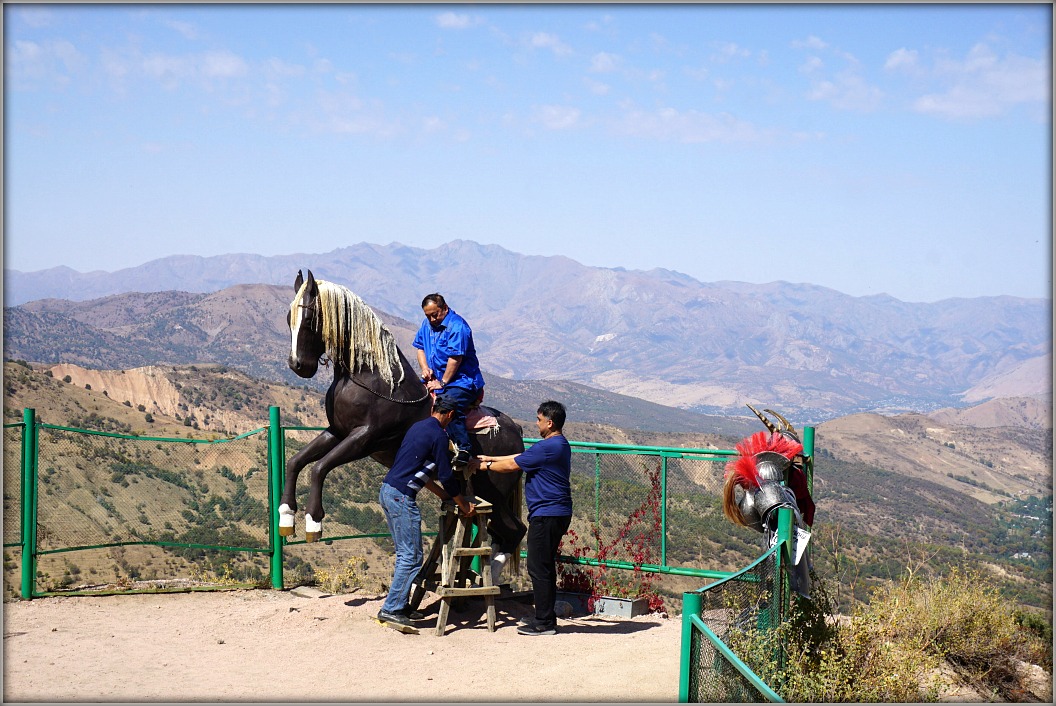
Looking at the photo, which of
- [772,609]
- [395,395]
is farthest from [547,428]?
[772,609]

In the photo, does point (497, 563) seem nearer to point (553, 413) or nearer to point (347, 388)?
point (553, 413)

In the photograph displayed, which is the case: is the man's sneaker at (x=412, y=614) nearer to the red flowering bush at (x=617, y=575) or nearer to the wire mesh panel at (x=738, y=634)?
the red flowering bush at (x=617, y=575)

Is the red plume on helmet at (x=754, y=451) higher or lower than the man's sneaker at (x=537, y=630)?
higher

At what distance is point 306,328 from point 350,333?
0.41 m

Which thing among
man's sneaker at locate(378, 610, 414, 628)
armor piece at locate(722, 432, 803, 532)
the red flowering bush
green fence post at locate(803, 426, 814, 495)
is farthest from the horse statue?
green fence post at locate(803, 426, 814, 495)

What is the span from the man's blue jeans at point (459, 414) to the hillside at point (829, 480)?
3373mm

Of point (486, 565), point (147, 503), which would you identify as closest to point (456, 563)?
point (486, 565)

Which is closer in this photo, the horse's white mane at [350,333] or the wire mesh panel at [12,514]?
the horse's white mane at [350,333]

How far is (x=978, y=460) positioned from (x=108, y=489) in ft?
412

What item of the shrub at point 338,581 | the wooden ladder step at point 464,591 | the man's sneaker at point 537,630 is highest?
the wooden ladder step at point 464,591

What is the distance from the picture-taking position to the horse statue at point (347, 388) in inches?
365

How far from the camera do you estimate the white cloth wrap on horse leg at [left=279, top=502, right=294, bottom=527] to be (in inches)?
370

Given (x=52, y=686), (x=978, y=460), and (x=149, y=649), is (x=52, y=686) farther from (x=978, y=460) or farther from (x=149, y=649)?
(x=978, y=460)

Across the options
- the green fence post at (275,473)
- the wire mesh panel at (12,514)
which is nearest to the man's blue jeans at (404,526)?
the green fence post at (275,473)
